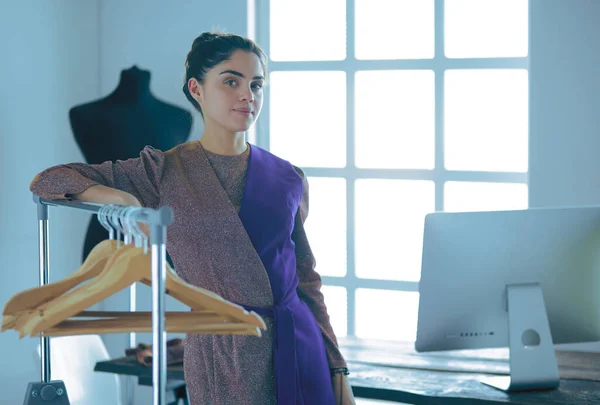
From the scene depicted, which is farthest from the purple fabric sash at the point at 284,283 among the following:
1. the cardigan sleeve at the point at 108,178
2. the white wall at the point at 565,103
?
the white wall at the point at 565,103

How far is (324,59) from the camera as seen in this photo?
3543 millimetres

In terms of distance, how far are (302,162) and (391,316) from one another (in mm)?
791

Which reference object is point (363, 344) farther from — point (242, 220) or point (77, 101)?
point (77, 101)

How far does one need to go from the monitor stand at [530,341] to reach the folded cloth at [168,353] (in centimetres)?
110

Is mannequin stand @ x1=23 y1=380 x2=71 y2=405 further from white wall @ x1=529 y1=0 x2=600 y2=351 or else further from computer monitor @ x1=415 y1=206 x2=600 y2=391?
white wall @ x1=529 y1=0 x2=600 y2=351

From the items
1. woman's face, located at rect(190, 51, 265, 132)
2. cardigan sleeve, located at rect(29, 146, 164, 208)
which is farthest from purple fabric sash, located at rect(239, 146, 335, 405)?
cardigan sleeve, located at rect(29, 146, 164, 208)

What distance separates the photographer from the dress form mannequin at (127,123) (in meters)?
3.34

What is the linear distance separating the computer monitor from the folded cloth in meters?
0.94

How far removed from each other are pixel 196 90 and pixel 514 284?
997 millimetres

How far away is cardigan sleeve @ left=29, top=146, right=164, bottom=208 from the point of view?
161 cm

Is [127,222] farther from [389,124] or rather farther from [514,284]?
[389,124]

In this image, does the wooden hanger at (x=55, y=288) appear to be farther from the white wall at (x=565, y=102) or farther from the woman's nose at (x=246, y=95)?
the white wall at (x=565, y=102)

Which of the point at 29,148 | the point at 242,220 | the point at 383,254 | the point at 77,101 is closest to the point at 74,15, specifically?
the point at 77,101

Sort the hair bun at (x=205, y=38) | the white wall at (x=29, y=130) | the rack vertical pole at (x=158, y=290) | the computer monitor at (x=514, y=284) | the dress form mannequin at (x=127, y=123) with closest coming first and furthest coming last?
1. the rack vertical pole at (x=158, y=290)
2. the hair bun at (x=205, y=38)
3. the computer monitor at (x=514, y=284)
4. the white wall at (x=29, y=130)
5. the dress form mannequin at (x=127, y=123)
